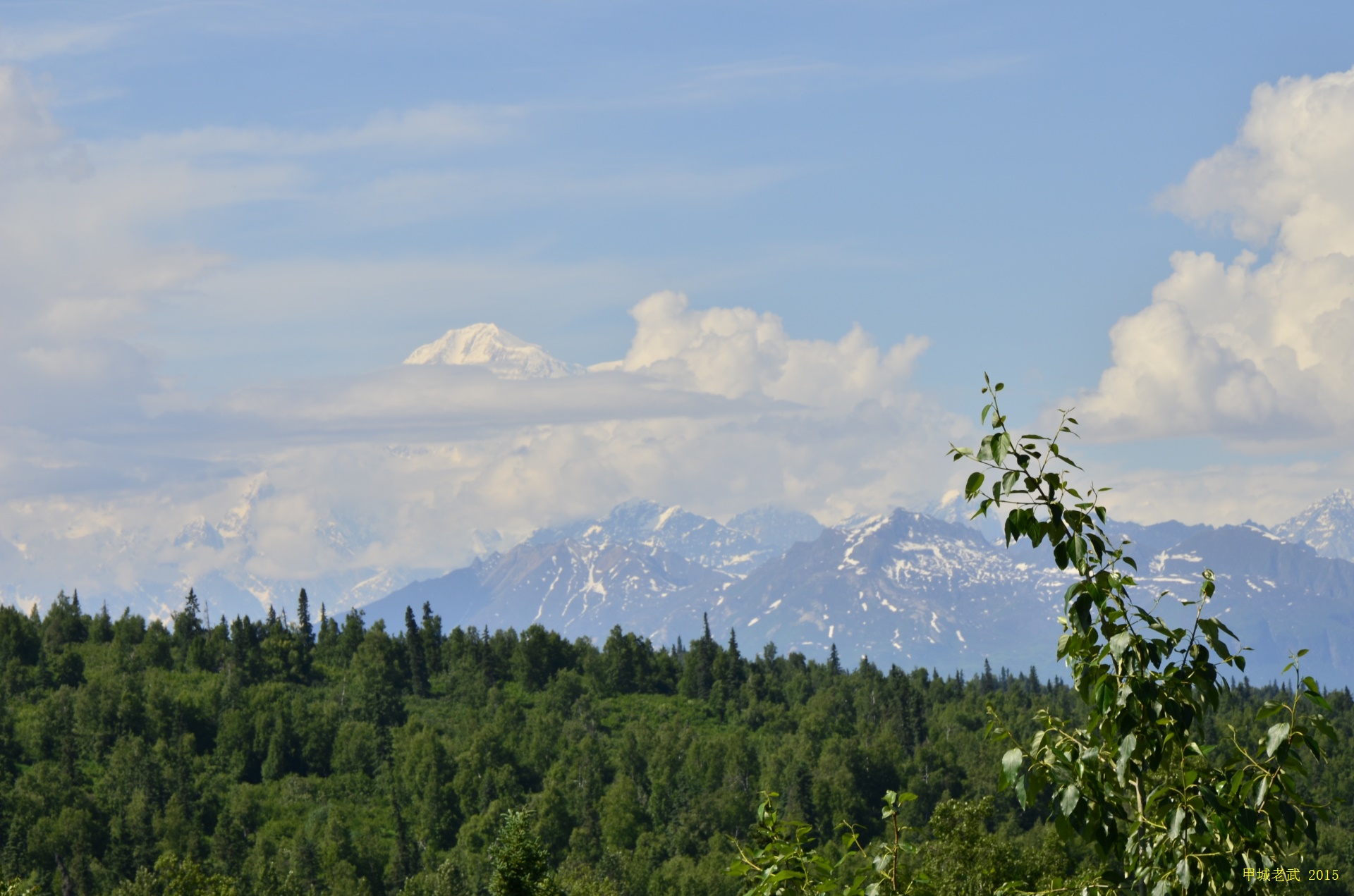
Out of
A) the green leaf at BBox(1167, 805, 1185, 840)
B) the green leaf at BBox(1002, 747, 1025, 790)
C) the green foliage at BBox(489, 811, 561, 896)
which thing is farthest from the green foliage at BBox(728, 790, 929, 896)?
the green foliage at BBox(489, 811, 561, 896)

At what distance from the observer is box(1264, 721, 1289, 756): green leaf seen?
40.6 ft

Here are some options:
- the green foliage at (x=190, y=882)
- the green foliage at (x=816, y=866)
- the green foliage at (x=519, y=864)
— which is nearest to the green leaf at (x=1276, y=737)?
the green foliage at (x=816, y=866)

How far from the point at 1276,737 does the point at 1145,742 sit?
1238 millimetres

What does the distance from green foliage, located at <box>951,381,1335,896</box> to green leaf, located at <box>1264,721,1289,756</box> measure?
0.02m

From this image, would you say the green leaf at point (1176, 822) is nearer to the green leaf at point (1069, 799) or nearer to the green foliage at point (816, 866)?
the green leaf at point (1069, 799)

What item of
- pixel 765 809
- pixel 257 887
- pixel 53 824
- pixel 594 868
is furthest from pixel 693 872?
pixel 765 809

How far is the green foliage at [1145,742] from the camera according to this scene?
12.6 m

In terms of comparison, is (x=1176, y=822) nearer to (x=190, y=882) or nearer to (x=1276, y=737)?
(x=1276, y=737)

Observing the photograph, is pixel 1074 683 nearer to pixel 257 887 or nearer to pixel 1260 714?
pixel 1260 714

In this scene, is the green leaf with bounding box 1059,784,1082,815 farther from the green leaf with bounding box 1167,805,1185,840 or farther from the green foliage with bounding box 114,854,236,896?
Answer: the green foliage with bounding box 114,854,236,896

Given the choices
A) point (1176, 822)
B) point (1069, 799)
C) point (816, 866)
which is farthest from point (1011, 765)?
point (816, 866)

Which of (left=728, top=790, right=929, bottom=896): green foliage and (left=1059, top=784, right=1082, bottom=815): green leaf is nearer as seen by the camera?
(left=1059, top=784, right=1082, bottom=815): green leaf

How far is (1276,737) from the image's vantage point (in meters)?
12.4

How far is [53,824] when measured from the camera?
195875 mm
